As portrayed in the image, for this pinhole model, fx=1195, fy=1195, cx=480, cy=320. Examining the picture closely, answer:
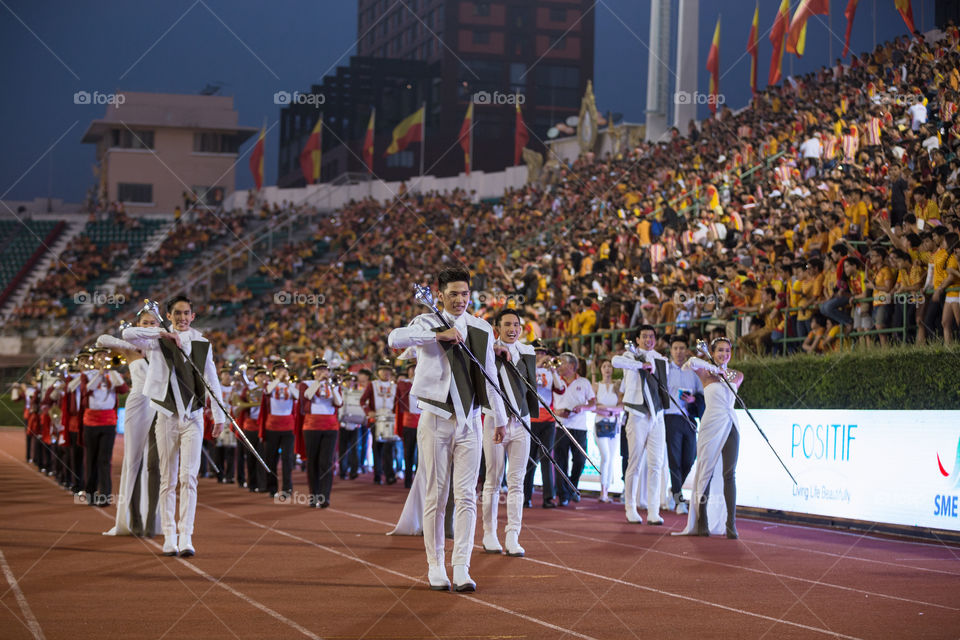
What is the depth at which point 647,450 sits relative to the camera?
47.1 ft

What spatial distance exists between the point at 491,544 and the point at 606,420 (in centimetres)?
→ 728

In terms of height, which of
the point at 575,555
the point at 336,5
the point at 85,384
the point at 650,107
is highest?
the point at 336,5

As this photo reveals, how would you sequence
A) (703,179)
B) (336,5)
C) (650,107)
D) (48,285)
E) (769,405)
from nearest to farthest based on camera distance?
(769,405) < (703,179) < (650,107) < (48,285) < (336,5)

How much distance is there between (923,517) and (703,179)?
1425 cm

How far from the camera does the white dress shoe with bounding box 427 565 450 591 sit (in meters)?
8.22

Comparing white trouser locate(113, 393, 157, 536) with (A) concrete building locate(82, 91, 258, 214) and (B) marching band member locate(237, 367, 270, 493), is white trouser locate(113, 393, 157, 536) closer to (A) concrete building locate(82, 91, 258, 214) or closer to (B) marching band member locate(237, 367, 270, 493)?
(B) marching band member locate(237, 367, 270, 493)

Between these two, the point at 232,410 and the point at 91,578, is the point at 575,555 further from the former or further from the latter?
the point at 232,410

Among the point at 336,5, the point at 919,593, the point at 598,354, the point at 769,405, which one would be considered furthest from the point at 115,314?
the point at 336,5

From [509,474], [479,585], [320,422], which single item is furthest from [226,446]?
[479,585]

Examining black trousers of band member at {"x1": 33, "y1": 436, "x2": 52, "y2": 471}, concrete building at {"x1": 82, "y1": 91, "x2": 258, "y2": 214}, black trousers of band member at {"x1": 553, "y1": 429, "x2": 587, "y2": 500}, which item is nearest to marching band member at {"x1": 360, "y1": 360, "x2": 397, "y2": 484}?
black trousers of band member at {"x1": 553, "y1": 429, "x2": 587, "y2": 500}

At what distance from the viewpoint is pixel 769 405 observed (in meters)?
15.2

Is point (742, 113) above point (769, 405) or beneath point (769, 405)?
above

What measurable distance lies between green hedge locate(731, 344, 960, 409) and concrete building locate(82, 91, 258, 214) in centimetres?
6116

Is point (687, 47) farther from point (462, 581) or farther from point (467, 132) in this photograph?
point (462, 581)
